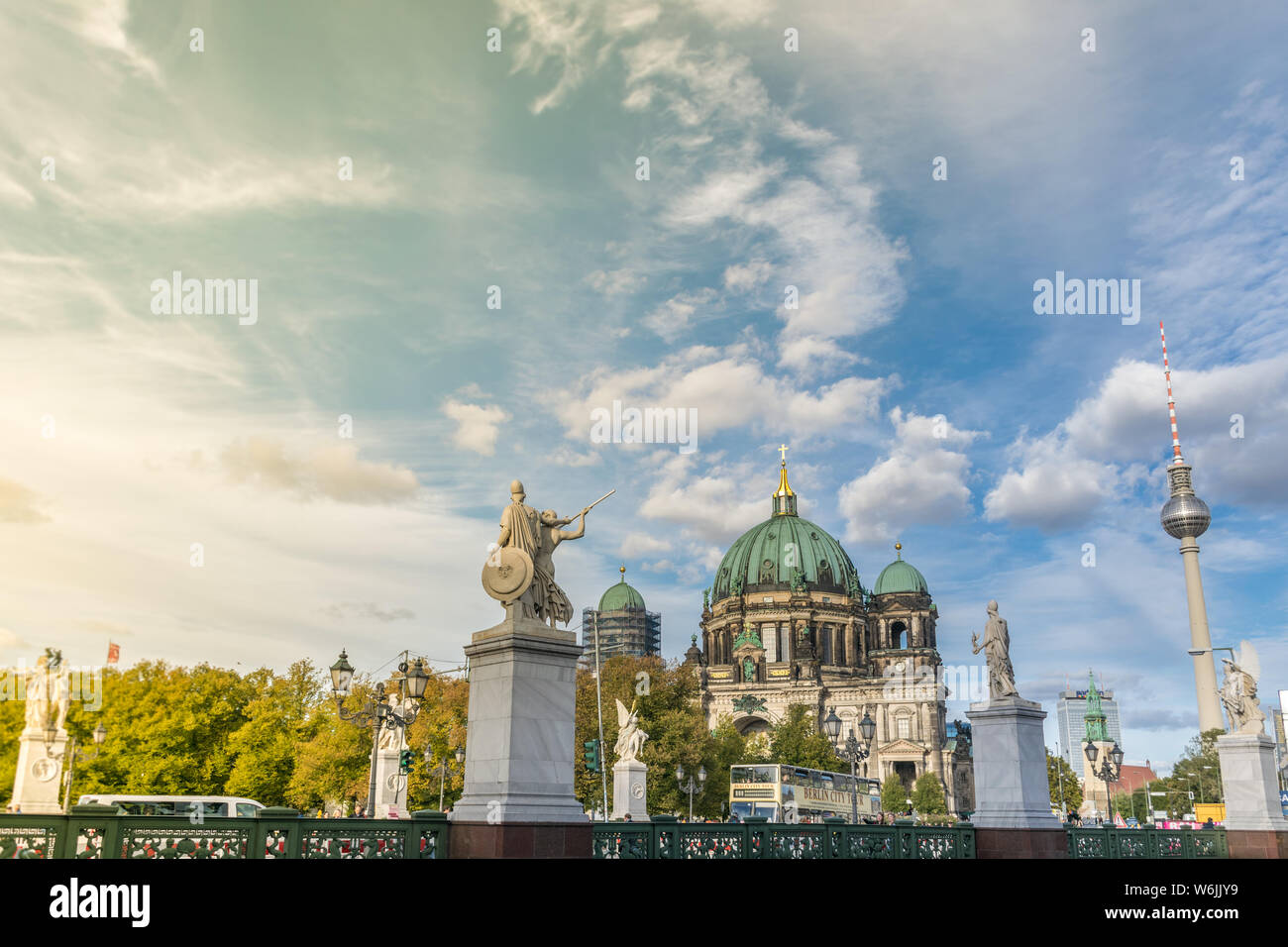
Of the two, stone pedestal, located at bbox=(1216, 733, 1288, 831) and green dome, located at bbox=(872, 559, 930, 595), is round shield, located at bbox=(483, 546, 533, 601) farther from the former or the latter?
green dome, located at bbox=(872, 559, 930, 595)

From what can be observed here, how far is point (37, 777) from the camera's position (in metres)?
29.1

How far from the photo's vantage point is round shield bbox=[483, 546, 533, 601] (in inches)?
570

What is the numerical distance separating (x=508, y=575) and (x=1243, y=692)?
23.5 meters

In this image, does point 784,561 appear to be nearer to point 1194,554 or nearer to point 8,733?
point 1194,554

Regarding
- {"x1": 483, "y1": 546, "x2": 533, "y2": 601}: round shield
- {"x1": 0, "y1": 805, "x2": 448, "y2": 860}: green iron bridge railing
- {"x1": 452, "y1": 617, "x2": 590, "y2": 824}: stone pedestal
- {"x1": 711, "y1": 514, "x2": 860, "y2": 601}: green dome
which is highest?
{"x1": 711, "y1": 514, "x2": 860, "y2": 601}: green dome

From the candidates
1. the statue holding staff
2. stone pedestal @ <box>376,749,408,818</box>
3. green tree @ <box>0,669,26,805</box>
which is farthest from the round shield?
green tree @ <box>0,669,26,805</box>

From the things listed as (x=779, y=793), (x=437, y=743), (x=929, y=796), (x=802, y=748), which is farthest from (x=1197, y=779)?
(x=437, y=743)

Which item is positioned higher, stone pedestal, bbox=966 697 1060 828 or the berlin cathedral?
the berlin cathedral

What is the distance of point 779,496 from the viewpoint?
5591 inches

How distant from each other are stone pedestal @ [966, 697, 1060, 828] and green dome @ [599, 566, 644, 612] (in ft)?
438

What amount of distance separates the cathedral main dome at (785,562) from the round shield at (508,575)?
114m

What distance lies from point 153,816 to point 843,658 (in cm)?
11888

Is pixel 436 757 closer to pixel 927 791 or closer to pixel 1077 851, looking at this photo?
pixel 1077 851
